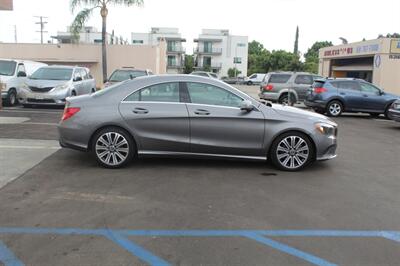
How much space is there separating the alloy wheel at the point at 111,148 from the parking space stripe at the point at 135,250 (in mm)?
2645

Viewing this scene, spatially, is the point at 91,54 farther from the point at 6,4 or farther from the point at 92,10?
the point at 6,4

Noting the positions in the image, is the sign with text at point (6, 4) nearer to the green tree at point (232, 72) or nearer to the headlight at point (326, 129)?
the headlight at point (326, 129)

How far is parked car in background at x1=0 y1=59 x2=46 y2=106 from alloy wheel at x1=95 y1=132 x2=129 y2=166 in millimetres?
10373

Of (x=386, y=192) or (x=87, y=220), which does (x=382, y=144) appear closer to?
(x=386, y=192)

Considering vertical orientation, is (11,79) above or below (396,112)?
above

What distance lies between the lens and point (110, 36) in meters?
58.8

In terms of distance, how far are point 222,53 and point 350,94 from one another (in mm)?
71296

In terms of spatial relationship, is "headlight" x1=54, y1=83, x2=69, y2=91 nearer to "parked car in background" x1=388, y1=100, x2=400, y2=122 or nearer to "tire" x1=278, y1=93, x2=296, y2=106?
"tire" x1=278, y1=93, x2=296, y2=106

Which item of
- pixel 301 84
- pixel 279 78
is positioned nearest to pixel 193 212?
pixel 279 78

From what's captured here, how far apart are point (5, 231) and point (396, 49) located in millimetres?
26446

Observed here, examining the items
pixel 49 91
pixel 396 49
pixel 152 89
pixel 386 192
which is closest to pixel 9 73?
pixel 49 91

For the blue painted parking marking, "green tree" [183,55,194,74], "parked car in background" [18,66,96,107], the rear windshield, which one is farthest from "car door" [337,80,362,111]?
"green tree" [183,55,194,74]

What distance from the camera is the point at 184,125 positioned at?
23.3 ft

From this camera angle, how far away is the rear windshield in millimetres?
20473
